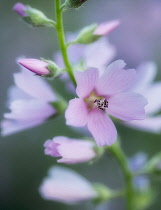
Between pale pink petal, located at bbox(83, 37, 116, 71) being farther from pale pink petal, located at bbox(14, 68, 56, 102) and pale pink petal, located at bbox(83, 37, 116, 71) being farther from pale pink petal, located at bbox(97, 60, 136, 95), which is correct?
pale pink petal, located at bbox(97, 60, 136, 95)

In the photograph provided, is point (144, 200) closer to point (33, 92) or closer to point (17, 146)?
point (33, 92)

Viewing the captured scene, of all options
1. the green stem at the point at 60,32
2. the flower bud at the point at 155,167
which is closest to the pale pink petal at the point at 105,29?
the green stem at the point at 60,32

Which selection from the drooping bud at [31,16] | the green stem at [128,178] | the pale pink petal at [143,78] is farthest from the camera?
the pale pink petal at [143,78]

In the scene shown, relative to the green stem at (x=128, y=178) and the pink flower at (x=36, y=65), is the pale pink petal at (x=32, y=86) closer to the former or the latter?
the pink flower at (x=36, y=65)

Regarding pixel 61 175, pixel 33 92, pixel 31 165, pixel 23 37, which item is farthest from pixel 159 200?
pixel 23 37

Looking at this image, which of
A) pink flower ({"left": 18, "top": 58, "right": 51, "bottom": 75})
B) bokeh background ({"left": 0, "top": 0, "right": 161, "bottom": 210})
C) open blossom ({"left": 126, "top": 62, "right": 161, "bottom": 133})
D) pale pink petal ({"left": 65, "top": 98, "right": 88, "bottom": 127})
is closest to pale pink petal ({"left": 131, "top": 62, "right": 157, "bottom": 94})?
open blossom ({"left": 126, "top": 62, "right": 161, "bottom": 133})

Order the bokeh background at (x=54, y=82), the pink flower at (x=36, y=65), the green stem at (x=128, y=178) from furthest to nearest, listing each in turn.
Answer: the bokeh background at (x=54, y=82) < the green stem at (x=128, y=178) < the pink flower at (x=36, y=65)

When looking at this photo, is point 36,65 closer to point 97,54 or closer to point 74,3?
point 74,3
